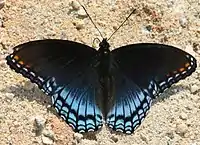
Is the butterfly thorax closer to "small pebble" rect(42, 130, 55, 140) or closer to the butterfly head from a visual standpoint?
the butterfly head

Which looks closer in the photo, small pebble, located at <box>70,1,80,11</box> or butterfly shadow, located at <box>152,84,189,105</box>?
butterfly shadow, located at <box>152,84,189,105</box>

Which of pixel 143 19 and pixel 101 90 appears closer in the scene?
pixel 101 90

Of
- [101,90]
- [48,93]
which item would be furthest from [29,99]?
[101,90]

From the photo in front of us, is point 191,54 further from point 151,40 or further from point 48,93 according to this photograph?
point 48,93

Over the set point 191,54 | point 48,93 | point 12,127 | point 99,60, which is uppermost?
point 191,54

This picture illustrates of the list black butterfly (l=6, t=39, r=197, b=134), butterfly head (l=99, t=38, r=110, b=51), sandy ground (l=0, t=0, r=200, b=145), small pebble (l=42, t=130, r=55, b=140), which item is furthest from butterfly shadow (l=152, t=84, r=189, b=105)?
small pebble (l=42, t=130, r=55, b=140)
